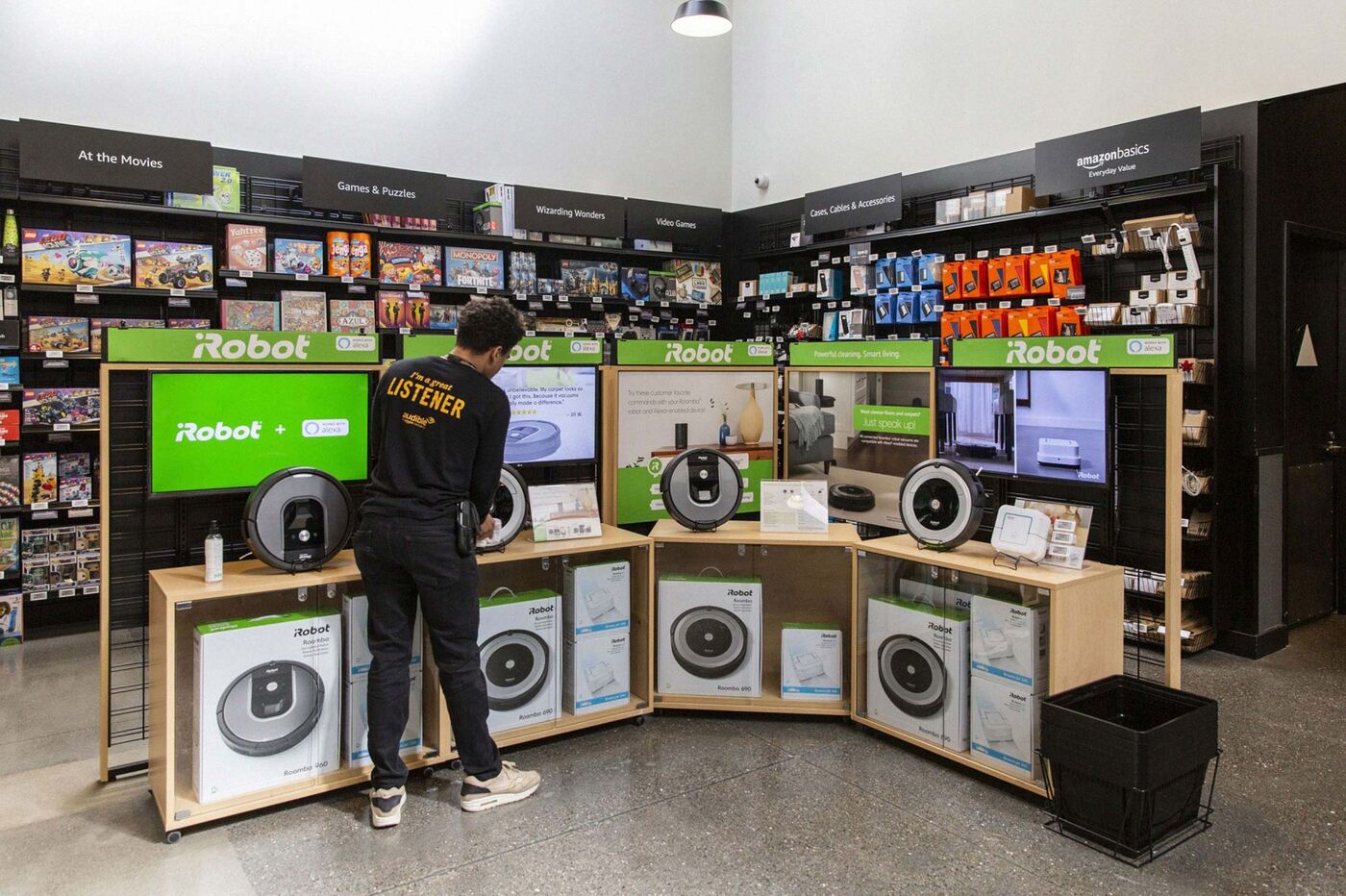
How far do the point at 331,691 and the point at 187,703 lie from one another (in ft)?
1.65

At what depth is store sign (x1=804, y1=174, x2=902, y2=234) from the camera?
6461mm

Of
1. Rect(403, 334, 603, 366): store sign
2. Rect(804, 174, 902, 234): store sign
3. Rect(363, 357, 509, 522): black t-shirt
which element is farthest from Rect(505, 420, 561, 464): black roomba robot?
Rect(804, 174, 902, 234): store sign

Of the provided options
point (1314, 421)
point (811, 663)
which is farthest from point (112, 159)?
point (1314, 421)

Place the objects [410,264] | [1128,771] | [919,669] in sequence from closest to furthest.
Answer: [1128,771] < [919,669] < [410,264]

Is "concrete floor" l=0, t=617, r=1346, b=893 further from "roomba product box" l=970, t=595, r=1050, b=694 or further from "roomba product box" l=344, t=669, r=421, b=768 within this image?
"roomba product box" l=970, t=595, r=1050, b=694

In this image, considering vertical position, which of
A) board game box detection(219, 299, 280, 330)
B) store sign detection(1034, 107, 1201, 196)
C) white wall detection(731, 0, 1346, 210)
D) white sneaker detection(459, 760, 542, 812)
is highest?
white wall detection(731, 0, 1346, 210)

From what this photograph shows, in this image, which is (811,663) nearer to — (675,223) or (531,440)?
(531,440)

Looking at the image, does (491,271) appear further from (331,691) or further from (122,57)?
(331,691)

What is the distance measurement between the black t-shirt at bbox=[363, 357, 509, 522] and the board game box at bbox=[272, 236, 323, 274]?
3.34 m

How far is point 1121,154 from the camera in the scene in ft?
16.4

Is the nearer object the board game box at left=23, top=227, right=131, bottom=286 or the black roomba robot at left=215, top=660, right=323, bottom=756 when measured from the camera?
the black roomba robot at left=215, top=660, right=323, bottom=756

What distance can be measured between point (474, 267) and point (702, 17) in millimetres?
2336

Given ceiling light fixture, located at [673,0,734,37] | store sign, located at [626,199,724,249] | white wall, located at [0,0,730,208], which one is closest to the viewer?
white wall, located at [0,0,730,208]

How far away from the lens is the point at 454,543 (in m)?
2.94
